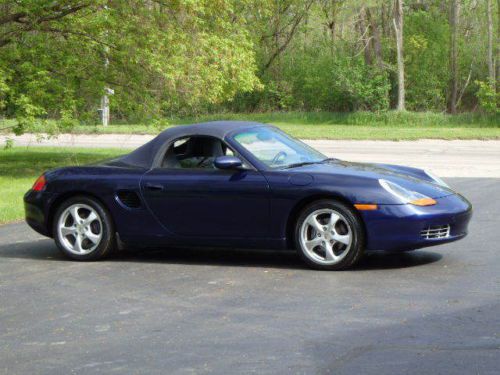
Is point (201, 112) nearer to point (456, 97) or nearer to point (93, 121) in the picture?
point (456, 97)

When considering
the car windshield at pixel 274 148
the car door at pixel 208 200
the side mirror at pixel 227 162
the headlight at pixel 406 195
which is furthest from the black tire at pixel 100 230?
→ the headlight at pixel 406 195

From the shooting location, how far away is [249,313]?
7496 millimetres

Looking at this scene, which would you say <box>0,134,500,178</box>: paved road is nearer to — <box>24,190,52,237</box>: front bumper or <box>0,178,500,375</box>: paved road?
<box>0,178,500,375</box>: paved road

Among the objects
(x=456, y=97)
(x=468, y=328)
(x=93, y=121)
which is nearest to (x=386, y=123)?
(x=456, y=97)

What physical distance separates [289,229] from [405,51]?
3702cm

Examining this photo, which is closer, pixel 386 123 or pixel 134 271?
pixel 134 271

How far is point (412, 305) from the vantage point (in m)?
7.59

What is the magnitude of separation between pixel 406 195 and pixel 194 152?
2.06 meters

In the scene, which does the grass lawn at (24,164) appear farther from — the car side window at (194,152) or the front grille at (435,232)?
the front grille at (435,232)

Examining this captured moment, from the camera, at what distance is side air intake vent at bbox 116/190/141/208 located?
9.90 meters

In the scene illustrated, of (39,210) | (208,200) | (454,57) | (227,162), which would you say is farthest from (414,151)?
(454,57)

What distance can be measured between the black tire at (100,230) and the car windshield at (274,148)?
1.41m

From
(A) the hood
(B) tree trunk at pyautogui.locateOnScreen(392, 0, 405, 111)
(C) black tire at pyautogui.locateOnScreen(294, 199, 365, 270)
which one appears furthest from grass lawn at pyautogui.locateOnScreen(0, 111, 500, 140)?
(C) black tire at pyautogui.locateOnScreen(294, 199, 365, 270)

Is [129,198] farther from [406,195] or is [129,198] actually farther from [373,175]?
[406,195]
